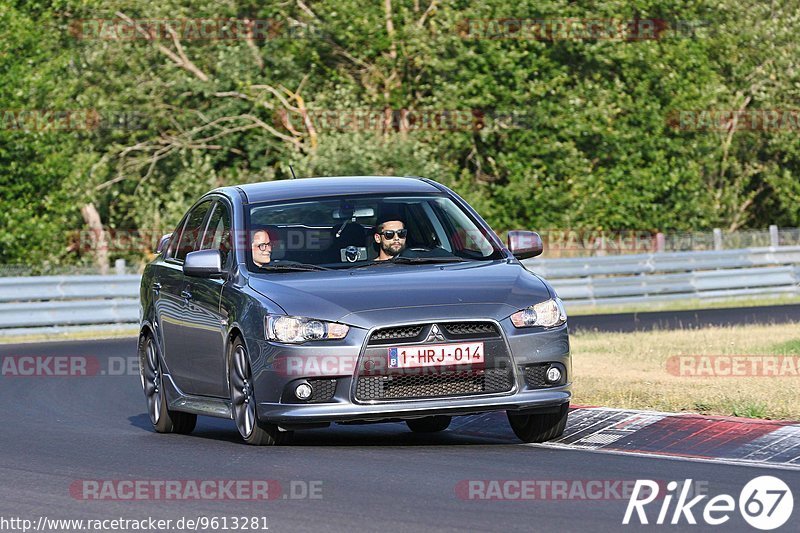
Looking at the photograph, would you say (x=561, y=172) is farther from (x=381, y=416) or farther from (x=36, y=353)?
(x=381, y=416)

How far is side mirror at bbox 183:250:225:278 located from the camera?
1087 cm

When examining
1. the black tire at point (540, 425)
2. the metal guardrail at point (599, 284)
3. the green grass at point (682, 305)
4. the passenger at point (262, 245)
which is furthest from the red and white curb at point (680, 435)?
the green grass at point (682, 305)

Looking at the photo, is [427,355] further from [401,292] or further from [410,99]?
[410,99]

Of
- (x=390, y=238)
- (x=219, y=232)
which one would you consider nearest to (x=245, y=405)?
(x=390, y=238)

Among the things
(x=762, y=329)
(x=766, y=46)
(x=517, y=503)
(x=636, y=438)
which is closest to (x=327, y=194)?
(x=636, y=438)

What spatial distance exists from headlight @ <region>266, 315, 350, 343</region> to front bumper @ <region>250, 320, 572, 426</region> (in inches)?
2.0

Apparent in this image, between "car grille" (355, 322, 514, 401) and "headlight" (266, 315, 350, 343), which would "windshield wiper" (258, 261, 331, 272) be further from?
"car grille" (355, 322, 514, 401)

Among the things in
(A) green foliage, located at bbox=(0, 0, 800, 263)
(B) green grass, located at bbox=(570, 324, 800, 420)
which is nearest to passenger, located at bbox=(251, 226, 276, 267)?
(B) green grass, located at bbox=(570, 324, 800, 420)

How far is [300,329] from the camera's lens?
32.5ft

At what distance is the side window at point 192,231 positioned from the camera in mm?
12344

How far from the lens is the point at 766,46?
160ft

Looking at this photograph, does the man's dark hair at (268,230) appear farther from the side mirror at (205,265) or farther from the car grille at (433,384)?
the car grille at (433,384)

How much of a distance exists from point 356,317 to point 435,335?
47 cm

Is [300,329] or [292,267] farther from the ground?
[292,267]
